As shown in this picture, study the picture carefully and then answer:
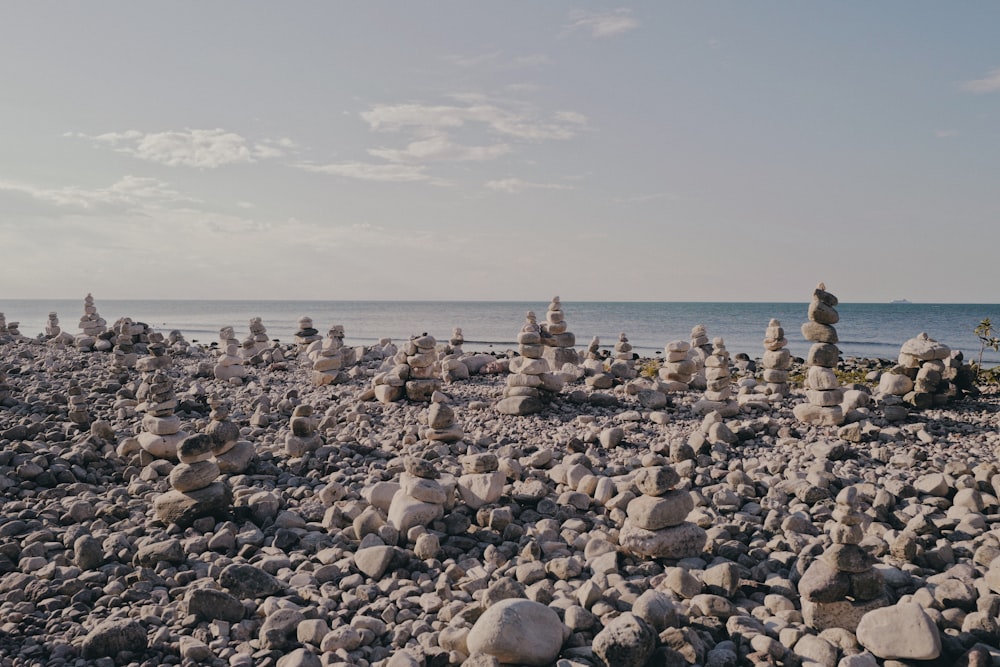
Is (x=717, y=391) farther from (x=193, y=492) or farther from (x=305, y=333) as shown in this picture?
(x=305, y=333)

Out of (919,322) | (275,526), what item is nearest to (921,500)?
(275,526)

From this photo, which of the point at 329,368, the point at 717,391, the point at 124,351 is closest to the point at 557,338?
the point at 717,391

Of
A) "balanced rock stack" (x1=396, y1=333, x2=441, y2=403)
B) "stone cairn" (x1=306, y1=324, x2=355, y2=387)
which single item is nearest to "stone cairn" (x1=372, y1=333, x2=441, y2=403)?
"balanced rock stack" (x1=396, y1=333, x2=441, y2=403)

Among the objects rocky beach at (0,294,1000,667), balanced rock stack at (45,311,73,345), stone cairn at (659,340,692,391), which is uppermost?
stone cairn at (659,340,692,391)

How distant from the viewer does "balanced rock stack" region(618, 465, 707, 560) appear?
6.56 m

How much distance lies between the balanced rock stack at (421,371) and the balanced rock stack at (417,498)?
237 inches

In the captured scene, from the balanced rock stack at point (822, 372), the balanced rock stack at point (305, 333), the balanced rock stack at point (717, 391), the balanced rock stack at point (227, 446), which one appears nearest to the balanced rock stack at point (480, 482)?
the balanced rock stack at point (227, 446)

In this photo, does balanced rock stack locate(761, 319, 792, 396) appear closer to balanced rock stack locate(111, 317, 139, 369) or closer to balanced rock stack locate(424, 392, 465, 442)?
balanced rock stack locate(424, 392, 465, 442)

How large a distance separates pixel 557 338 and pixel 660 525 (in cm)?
1078

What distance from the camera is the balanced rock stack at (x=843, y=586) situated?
17.4 feet

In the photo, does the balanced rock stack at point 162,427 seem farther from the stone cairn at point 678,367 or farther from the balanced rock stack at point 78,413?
the stone cairn at point 678,367

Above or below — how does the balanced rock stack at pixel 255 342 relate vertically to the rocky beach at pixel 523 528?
above

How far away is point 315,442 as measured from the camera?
1044 cm

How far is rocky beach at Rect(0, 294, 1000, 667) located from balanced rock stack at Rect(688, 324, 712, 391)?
183cm
